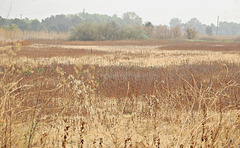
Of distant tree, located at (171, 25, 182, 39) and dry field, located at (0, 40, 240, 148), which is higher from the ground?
distant tree, located at (171, 25, 182, 39)

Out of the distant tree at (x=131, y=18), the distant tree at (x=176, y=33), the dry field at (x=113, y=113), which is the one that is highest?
the distant tree at (x=131, y=18)

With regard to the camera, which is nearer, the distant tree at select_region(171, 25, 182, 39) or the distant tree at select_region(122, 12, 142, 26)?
the distant tree at select_region(171, 25, 182, 39)

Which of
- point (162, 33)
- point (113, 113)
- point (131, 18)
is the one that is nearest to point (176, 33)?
point (162, 33)

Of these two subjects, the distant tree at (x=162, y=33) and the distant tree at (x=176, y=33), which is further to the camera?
the distant tree at (x=162, y=33)

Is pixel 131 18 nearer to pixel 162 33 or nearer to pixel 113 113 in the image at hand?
pixel 162 33

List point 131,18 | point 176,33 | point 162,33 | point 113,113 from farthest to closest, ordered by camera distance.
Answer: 1. point 131,18
2. point 162,33
3. point 176,33
4. point 113,113

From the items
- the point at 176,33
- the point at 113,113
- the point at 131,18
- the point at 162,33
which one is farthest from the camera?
the point at 131,18

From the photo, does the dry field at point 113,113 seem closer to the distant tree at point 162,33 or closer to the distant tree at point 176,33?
the distant tree at point 162,33

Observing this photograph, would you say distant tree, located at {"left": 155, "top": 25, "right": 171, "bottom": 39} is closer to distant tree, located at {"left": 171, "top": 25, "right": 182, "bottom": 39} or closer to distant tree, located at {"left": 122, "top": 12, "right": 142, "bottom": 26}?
distant tree, located at {"left": 171, "top": 25, "right": 182, "bottom": 39}

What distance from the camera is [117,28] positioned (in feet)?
143

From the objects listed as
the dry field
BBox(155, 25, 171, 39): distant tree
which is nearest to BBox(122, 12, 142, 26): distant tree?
BBox(155, 25, 171, 39): distant tree

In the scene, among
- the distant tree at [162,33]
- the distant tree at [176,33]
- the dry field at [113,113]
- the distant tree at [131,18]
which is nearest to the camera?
the dry field at [113,113]

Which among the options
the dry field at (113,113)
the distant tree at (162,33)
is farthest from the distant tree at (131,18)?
the dry field at (113,113)

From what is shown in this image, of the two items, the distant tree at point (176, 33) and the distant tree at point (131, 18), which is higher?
the distant tree at point (131, 18)
